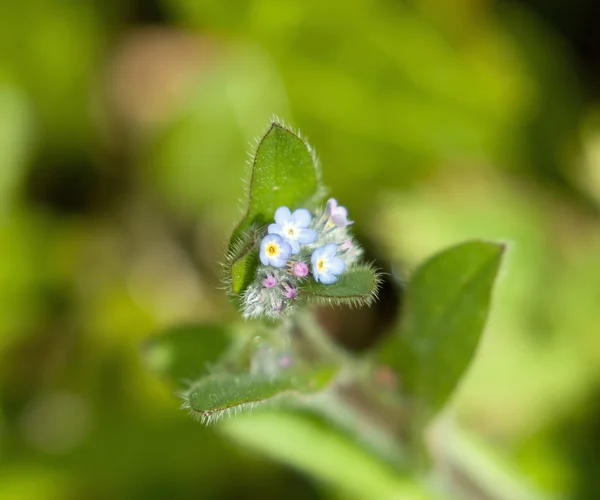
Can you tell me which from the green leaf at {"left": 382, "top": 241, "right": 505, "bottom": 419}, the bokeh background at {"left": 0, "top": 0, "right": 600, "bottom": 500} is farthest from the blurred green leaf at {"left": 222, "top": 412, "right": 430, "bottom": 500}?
the bokeh background at {"left": 0, "top": 0, "right": 600, "bottom": 500}

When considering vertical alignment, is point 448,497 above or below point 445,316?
below

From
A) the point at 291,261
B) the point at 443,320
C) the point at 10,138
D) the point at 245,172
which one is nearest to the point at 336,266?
the point at 291,261

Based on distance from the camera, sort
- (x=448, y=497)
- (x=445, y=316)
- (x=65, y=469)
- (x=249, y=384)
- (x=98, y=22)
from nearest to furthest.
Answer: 1. (x=249, y=384)
2. (x=445, y=316)
3. (x=448, y=497)
4. (x=65, y=469)
5. (x=98, y=22)

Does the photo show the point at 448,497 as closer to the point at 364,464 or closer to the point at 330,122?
the point at 364,464

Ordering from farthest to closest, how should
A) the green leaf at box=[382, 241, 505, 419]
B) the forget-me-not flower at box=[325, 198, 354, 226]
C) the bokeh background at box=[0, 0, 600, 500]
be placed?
the bokeh background at box=[0, 0, 600, 500] → the green leaf at box=[382, 241, 505, 419] → the forget-me-not flower at box=[325, 198, 354, 226]

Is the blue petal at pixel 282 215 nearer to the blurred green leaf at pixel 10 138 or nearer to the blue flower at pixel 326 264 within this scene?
the blue flower at pixel 326 264

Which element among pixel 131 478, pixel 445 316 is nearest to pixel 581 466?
pixel 445 316

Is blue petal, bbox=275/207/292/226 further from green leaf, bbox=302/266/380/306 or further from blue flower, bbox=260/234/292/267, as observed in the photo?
green leaf, bbox=302/266/380/306

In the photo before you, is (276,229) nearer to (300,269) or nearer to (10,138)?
(300,269)
